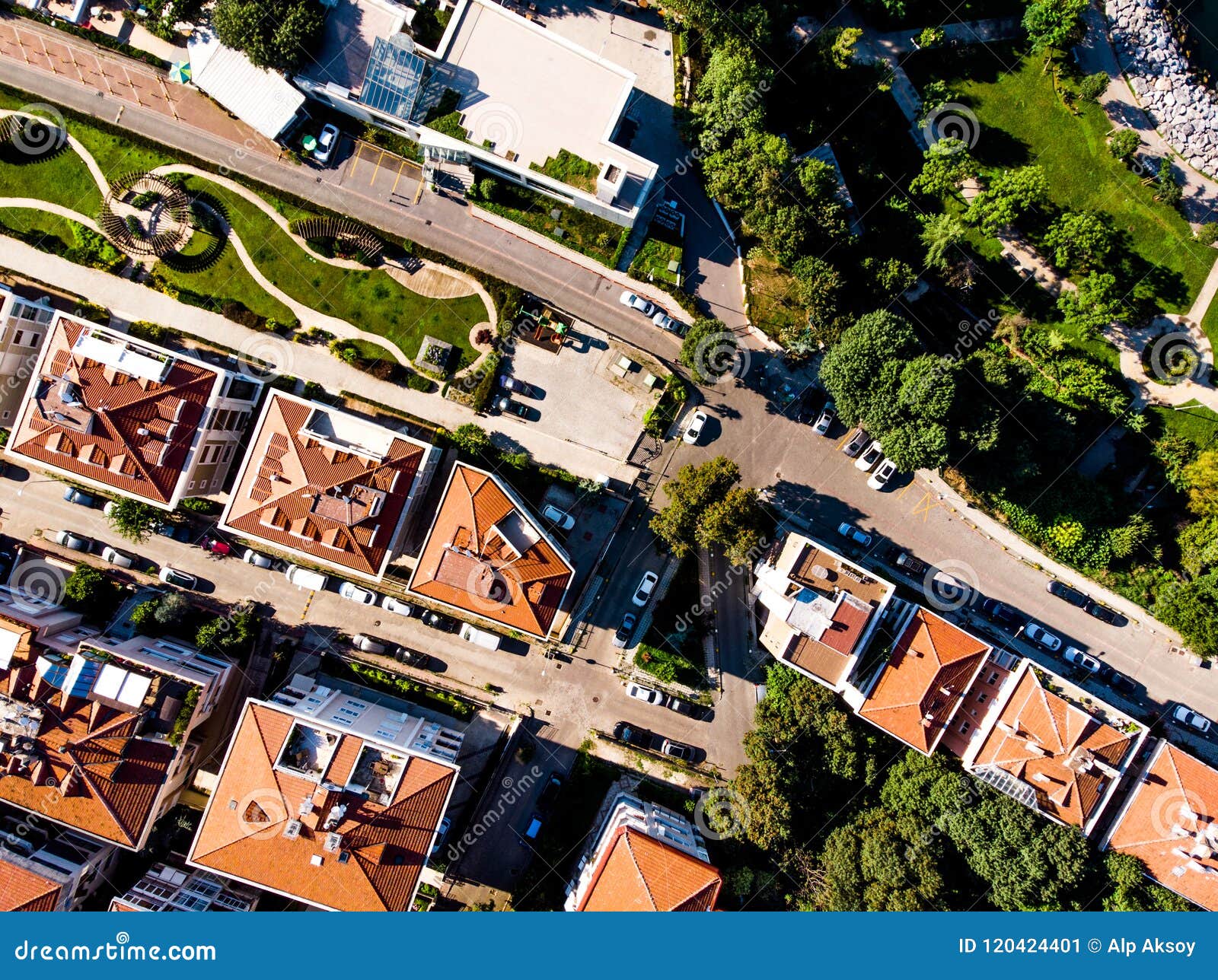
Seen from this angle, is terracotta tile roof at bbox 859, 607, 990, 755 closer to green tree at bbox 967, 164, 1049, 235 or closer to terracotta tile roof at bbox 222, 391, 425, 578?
→ green tree at bbox 967, 164, 1049, 235

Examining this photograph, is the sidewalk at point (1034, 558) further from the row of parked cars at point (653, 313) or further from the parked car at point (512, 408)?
the parked car at point (512, 408)

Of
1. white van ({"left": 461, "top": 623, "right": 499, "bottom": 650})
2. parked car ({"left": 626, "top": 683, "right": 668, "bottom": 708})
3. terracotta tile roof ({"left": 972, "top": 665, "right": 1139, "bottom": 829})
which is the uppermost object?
terracotta tile roof ({"left": 972, "top": 665, "right": 1139, "bottom": 829})

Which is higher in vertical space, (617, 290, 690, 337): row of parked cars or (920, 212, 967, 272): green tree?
(920, 212, 967, 272): green tree

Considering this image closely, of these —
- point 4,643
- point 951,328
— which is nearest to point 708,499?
point 951,328

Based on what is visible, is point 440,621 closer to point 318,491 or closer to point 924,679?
point 318,491

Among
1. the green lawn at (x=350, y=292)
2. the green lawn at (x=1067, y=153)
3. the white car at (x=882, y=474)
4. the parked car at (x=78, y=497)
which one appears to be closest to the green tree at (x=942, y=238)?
the green lawn at (x=1067, y=153)

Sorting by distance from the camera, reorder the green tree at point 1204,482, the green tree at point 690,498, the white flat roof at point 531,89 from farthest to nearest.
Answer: the green tree at point 1204,482
the green tree at point 690,498
the white flat roof at point 531,89

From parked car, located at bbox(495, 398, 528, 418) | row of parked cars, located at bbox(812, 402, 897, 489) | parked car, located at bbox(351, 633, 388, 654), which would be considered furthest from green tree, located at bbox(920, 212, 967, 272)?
parked car, located at bbox(351, 633, 388, 654)
